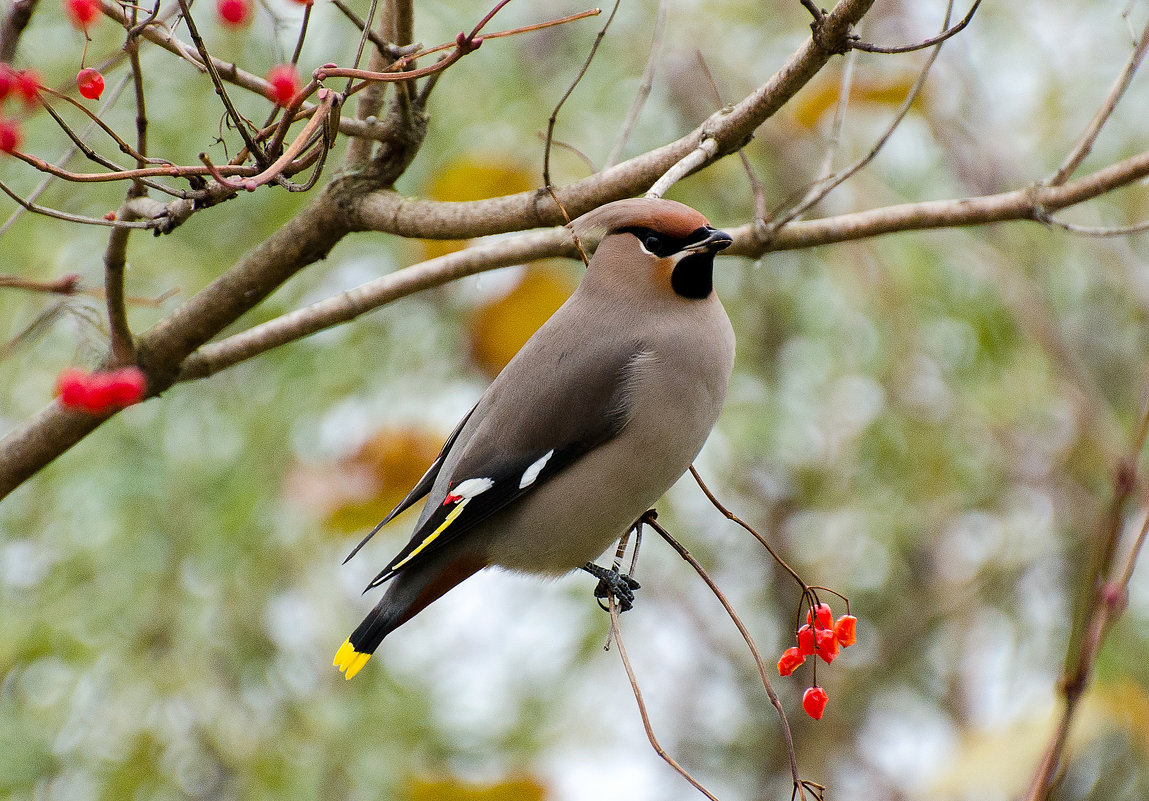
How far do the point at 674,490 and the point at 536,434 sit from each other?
6.70 ft

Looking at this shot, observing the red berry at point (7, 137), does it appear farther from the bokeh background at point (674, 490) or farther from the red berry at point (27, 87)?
the bokeh background at point (674, 490)

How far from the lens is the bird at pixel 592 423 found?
2.73 m

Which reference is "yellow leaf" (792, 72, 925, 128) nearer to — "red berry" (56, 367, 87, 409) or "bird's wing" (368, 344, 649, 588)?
"bird's wing" (368, 344, 649, 588)

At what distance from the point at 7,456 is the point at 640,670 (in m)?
A: 3.44

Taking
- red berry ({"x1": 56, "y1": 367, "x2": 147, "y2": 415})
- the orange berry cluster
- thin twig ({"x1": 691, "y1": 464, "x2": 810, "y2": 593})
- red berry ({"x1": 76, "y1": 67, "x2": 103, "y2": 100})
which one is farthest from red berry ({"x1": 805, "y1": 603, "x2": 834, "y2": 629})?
red berry ({"x1": 76, "y1": 67, "x2": 103, "y2": 100})

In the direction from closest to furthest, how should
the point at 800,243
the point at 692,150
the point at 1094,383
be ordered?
1. the point at 692,150
2. the point at 800,243
3. the point at 1094,383

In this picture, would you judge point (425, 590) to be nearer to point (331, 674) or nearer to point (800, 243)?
point (800, 243)

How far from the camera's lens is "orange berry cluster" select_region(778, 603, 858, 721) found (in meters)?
2.32

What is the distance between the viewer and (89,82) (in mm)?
2035

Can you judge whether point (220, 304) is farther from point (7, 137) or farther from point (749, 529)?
point (749, 529)

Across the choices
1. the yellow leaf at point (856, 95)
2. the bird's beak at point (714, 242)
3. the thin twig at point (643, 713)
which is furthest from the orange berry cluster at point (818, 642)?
the yellow leaf at point (856, 95)

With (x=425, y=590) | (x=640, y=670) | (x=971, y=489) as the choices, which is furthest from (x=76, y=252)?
(x=971, y=489)

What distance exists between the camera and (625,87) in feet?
15.5

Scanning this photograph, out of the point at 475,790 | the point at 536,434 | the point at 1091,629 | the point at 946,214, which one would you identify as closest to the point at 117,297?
the point at 536,434
